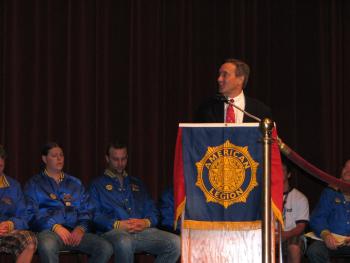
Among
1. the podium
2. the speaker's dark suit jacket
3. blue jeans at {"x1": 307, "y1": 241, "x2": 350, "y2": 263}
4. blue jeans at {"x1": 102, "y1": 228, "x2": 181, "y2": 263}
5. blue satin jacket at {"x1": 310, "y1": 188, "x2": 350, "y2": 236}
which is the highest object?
the speaker's dark suit jacket

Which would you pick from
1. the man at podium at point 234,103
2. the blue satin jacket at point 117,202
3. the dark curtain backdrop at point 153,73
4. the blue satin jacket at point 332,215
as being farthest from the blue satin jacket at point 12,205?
the blue satin jacket at point 332,215

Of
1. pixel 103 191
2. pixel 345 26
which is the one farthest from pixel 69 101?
pixel 345 26

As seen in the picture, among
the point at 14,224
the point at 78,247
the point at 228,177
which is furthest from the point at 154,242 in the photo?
the point at 228,177

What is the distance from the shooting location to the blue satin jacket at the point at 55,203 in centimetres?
598

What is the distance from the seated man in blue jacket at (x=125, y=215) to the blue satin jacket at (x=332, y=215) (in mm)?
1341

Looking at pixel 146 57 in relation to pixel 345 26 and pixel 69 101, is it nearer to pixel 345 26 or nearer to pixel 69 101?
pixel 69 101

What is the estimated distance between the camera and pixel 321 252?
639 centimetres

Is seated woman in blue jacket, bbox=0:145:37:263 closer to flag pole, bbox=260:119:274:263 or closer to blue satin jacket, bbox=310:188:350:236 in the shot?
flag pole, bbox=260:119:274:263

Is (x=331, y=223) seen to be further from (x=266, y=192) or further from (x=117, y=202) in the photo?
(x=266, y=192)

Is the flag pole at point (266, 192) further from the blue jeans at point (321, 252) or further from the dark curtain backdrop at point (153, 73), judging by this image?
the dark curtain backdrop at point (153, 73)

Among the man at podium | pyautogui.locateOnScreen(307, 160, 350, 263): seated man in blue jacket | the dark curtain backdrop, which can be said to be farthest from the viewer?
the dark curtain backdrop

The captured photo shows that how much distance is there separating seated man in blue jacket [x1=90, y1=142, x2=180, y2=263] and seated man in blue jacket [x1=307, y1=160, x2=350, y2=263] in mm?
1272

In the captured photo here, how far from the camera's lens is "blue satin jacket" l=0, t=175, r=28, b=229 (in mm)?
5840

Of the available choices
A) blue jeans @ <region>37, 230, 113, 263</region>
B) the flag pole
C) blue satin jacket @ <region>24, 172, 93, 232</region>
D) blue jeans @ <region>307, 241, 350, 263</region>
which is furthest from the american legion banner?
blue jeans @ <region>307, 241, 350, 263</region>
